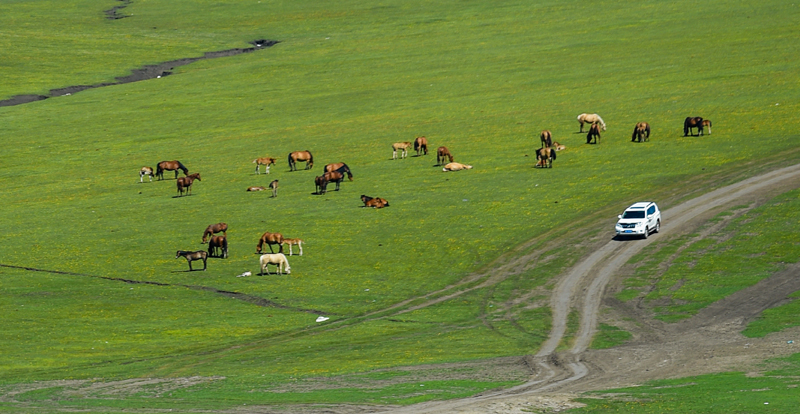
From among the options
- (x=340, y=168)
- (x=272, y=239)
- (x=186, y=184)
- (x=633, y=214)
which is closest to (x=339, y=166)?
(x=340, y=168)

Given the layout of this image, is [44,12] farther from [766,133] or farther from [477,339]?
[477,339]

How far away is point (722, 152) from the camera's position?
6662 cm

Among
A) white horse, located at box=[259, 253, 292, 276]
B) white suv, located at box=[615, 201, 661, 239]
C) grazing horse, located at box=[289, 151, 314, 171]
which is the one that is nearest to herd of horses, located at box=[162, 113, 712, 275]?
grazing horse, located at box=[289, 151, 314, 171]

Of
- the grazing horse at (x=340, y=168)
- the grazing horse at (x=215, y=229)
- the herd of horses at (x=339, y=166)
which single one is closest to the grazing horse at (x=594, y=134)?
the herd of horses at (x=339, y=166)

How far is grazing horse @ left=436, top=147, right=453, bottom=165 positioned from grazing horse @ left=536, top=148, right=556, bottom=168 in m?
6.74

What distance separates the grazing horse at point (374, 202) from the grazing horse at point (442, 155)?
Result: 11807mm

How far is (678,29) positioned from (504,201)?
65.8m

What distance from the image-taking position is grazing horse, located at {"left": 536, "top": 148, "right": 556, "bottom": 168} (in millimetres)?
67250

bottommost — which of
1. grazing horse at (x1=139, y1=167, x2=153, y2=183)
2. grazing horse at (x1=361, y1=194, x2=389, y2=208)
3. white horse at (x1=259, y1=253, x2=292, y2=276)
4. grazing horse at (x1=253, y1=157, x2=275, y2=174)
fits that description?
white horse at (x1=259, y1=253, x2=292, y2=276)

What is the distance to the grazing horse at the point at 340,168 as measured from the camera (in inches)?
2655

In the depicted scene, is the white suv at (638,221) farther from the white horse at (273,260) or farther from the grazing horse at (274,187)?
the grazing horse at (274,187)

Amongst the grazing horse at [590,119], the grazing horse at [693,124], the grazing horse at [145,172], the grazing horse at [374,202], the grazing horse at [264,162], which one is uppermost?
the grazing horse at [590,119]

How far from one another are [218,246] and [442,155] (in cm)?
2537

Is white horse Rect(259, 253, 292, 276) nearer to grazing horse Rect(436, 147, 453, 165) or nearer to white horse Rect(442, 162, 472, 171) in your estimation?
white horse Rect(442, 162, 472, 171)
